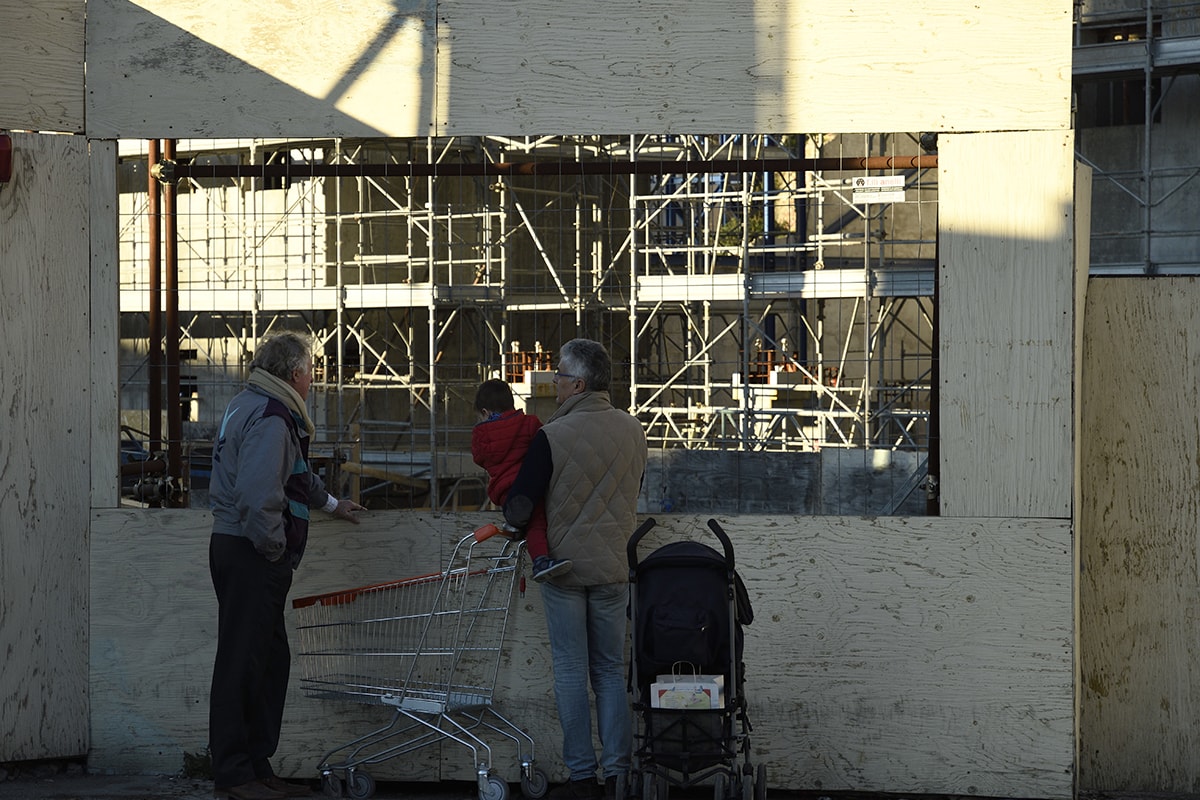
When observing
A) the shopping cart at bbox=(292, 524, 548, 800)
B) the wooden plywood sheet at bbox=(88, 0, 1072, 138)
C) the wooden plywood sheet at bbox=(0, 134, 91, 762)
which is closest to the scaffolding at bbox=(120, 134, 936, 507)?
the wooden plywood sheet at bbox=(88, 0, 1072, 138)

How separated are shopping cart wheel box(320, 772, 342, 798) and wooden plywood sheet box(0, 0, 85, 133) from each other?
3352mm

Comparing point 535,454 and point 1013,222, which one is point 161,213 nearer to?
point 535,454

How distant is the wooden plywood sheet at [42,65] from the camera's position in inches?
264

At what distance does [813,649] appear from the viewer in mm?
6477

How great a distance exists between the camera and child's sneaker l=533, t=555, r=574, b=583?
5.84 metres

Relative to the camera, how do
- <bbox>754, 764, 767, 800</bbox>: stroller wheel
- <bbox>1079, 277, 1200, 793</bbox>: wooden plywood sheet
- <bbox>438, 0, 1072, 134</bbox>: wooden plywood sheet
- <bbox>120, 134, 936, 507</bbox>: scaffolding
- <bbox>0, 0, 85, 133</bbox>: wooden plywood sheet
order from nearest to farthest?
<bbox>754, 764, 767, 800</bbox>: stroller wheel → <bbox>438, 0, 1072, 134</bbox>: wooden plywood sheet → <bbox>0, 0, 85, 133</bbox>: wooden plywood sheet → <bbox>1079, 277, 1200, 793</bbox>: wooden plywood sheet → <bbox>120, 134, 936, 507</bbox>: scaffolding

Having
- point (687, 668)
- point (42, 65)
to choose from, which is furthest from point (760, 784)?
point (42, 65)

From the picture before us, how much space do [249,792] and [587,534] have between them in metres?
1.84

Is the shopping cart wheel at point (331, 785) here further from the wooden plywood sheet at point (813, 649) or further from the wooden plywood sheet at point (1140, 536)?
the wooden plywood sheet at point (1140, 536)

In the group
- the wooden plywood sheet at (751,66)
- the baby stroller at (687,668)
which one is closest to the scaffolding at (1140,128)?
the wooden plywood sheet at (751,66)

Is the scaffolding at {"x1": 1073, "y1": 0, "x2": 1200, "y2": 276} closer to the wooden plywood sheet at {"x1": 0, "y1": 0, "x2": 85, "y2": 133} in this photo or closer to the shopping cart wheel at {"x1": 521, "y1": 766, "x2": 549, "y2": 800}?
the shopping cart wheel at {"x1": 521, "y1": 766, "x2": 549, "y2": 800}

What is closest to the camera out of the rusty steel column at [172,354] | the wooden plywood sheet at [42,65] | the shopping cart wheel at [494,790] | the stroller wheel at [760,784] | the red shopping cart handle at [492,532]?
the stroller wheel at [760,784]

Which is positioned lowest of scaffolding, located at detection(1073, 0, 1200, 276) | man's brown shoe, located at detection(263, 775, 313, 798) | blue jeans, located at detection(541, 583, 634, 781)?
man's brown shoe, located at detection(263, 775, 313, 798)

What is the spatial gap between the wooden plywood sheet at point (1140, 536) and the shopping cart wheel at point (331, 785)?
12.1 feet
